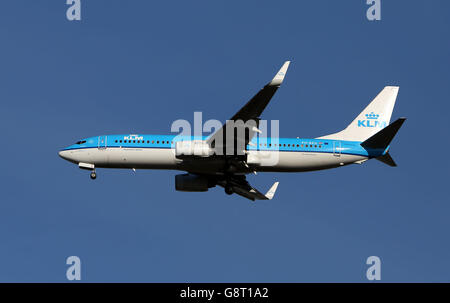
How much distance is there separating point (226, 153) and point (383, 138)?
1275 cm

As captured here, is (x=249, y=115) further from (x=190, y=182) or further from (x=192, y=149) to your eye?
(x=190, y=182)

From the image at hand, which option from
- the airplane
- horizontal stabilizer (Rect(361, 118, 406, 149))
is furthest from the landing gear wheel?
horizontal stabilizer (Rect(361, 118, 406, 149))

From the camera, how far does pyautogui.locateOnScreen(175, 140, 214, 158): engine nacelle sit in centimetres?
5825

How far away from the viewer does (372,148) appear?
61000 millimetres

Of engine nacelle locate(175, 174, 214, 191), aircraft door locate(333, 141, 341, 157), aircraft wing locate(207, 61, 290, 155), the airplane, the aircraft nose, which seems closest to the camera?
aircraft wing locate(207, 61, 290, 155)

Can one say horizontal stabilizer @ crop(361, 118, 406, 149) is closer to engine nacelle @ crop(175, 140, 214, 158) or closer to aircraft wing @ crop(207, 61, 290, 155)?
aircraft wing @ crop(207, 61, 290, 155)

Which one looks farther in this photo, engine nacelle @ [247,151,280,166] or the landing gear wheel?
the landing gear wheel

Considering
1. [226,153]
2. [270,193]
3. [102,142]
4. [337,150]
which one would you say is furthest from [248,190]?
[102,142]

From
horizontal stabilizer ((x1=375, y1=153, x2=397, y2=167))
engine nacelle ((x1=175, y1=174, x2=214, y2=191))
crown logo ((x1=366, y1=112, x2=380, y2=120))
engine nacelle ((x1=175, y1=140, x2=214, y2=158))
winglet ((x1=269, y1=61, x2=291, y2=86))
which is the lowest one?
engine nacelle ((x1=175, y1=174, x2=214, y2=191))

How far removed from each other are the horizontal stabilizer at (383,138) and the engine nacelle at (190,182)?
14.2 meters

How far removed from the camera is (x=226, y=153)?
59.1 metres

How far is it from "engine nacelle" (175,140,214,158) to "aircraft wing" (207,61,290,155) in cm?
53

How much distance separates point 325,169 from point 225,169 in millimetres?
8617

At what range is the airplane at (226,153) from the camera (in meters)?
58.7
